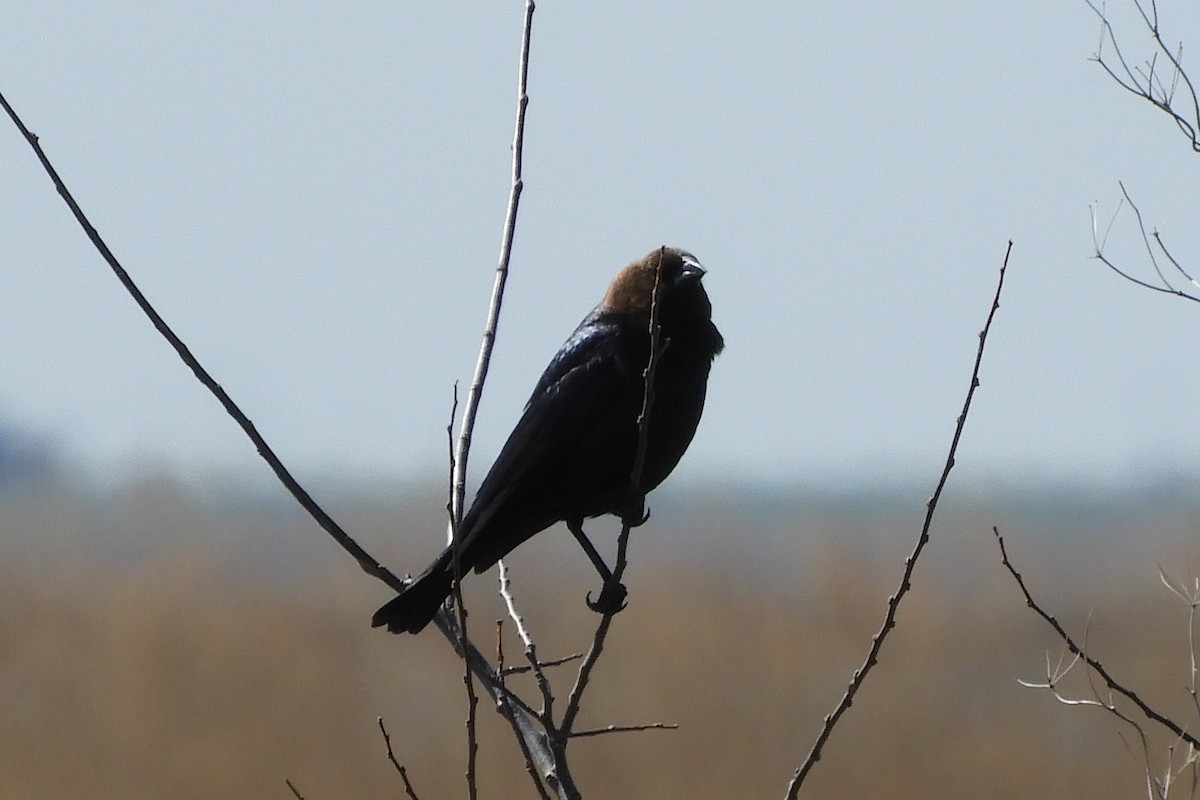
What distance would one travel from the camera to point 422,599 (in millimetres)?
2779

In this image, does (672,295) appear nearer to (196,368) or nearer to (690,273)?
(690,273)

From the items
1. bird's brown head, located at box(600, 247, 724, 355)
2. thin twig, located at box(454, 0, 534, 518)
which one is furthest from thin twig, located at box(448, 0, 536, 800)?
bird's brown head, located at box(600, 247, 724, 355)

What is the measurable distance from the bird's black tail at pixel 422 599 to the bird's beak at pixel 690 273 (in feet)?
3.29

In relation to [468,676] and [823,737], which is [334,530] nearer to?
[468,676]

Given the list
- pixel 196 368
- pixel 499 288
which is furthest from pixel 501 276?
pixel 196 368

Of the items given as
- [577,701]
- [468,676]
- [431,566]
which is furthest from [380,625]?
[468,676]

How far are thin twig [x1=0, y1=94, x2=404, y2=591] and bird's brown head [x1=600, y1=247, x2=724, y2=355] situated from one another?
125 cm

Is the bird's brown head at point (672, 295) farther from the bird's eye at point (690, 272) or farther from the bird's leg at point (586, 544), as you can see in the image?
the bird's leg at point (586, 544)

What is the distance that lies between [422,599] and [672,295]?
1079mm

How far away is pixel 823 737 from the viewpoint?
2.16m

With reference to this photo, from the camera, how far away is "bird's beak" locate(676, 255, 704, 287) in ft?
11.2

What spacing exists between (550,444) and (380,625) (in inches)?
23.2

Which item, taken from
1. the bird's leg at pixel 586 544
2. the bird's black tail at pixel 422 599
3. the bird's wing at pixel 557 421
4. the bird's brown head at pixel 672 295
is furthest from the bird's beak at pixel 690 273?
the bird's black tail at pixel 422 599

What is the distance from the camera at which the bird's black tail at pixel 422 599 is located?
2.77 metres
